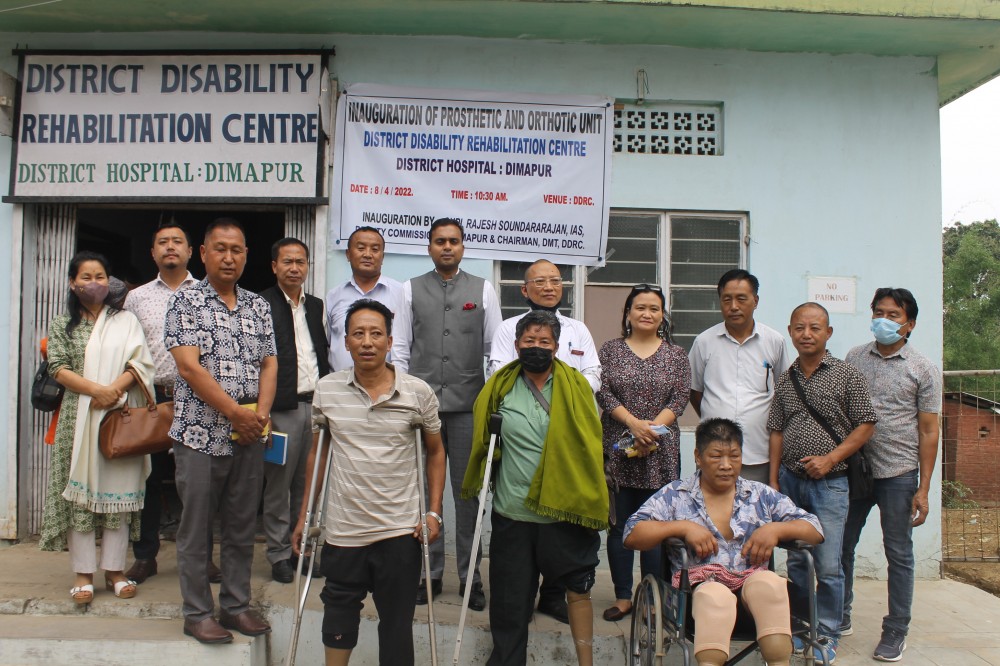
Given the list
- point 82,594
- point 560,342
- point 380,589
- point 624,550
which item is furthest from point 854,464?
point 82,594

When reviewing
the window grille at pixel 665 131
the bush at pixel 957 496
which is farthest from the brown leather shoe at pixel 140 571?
the bush at pixel 957 496

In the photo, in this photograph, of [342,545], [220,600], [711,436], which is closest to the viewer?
[342,545]

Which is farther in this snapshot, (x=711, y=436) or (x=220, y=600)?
(x=220, y=600)

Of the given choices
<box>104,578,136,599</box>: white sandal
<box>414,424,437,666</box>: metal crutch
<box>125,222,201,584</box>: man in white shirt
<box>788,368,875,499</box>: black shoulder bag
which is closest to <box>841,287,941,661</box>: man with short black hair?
<box>788,368,875,499</box>: black shoulder bag

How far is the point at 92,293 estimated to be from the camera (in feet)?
13.2

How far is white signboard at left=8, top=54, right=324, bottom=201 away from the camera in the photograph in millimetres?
5363

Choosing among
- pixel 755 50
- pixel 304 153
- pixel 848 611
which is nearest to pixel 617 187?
pixel 755 50

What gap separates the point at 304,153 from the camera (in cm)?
536

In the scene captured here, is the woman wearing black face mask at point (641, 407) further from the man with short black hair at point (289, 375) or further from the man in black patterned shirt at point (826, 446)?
the man with short black hair at point (289, 375)

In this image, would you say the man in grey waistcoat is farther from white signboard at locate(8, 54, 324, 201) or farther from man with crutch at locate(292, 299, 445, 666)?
white signboard at locate(8, 54, 324, 201)

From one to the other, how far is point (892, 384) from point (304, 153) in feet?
12.7

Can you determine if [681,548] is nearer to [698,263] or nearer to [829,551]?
[829,551]

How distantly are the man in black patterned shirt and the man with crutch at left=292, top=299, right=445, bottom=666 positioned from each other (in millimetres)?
1890

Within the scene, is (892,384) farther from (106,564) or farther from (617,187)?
(106,564)
